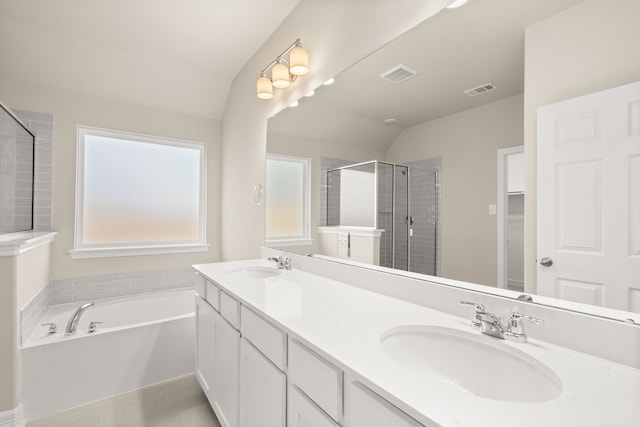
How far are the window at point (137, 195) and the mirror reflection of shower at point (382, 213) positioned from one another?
2.09 metres

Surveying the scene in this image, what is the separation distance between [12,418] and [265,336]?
1.79m

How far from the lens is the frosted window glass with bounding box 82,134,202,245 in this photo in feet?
9.33

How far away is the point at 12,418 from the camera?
1709mm

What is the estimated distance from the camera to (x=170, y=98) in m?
3.02

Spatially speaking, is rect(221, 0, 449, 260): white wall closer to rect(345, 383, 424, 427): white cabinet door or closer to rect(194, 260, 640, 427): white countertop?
rect(194, 260, 640, 427): white countertop

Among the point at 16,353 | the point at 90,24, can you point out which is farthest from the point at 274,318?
the point at 90,24

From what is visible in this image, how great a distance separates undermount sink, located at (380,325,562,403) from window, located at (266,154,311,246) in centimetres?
113

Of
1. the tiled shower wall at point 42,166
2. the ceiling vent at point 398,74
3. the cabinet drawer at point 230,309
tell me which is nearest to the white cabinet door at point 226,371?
the cabinet drawer at point 230,309

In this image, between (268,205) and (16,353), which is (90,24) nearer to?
(268,205)

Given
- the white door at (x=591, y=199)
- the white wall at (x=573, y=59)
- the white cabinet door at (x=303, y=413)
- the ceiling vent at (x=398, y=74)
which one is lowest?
the white cabinet door at (x=303, y=413)

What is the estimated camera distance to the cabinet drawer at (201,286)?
191 cm

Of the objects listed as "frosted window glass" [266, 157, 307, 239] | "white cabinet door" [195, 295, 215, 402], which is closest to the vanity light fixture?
"frosted window glass" [266, 157, 307, 239]

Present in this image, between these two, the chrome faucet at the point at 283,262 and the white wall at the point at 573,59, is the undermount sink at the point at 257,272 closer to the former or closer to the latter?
the chrome faucet at the point at 283,262

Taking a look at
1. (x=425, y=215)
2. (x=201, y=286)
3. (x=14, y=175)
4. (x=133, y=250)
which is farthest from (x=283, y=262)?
(x=14, y=175)
